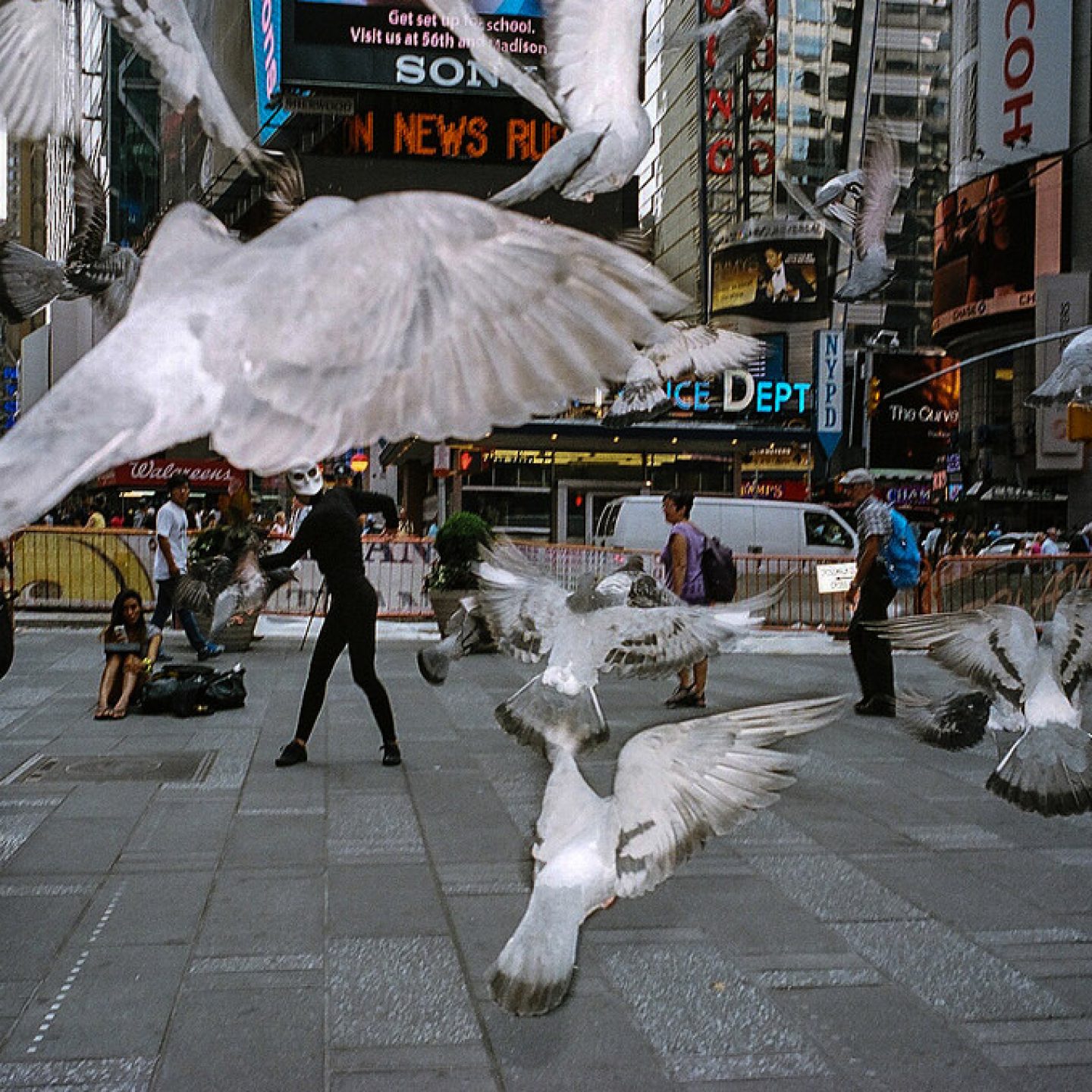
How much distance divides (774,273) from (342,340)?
2.49 ft

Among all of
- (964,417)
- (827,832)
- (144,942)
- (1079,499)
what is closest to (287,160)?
(144,942)

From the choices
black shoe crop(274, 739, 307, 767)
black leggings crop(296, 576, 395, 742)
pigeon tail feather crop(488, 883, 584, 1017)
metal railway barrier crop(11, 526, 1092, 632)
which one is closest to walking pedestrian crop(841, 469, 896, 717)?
metal railway barrier crop(11, 526, 1092, 632)

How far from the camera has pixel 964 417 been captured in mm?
40500

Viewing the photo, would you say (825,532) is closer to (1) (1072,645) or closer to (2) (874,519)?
(2) (874,519)

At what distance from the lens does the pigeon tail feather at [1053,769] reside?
250cm

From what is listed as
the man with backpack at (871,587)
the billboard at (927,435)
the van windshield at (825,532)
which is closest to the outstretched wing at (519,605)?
the man with backpack at (871,587)

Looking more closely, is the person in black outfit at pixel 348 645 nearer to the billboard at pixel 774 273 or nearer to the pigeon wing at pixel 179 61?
the billboard at pixel 774 273

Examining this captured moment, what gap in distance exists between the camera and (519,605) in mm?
2160

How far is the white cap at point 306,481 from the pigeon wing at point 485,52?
0.48m

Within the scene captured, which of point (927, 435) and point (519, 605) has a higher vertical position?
point (927, 435)

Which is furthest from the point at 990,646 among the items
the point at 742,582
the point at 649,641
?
the point at 742,582

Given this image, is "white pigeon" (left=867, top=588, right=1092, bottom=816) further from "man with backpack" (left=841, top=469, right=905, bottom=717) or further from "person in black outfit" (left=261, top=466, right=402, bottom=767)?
"man with backpack" (left=841, top=469, right=905, bottom=717)

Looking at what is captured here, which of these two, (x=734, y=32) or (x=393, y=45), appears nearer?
(x=393, y=45)

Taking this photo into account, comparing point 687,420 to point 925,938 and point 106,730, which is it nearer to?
point 925,938
